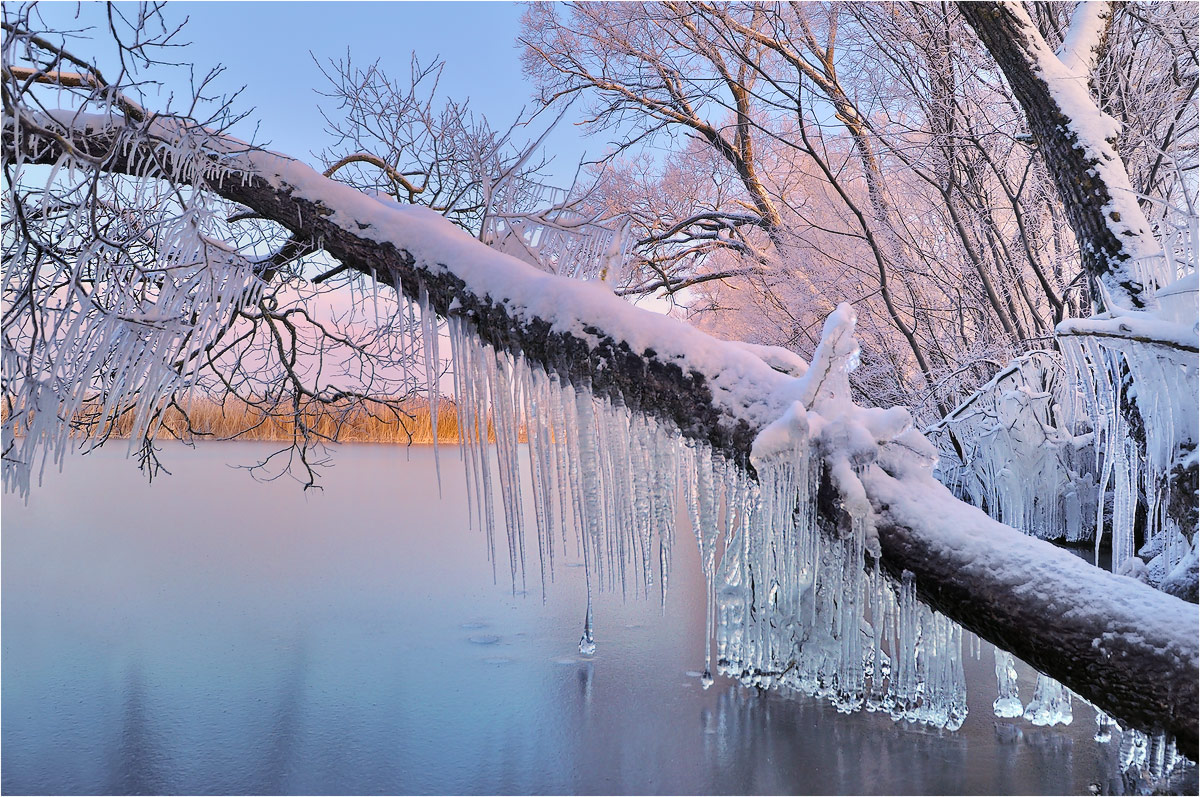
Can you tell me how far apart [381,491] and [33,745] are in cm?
884

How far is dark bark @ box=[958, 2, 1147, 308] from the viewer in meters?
3.58

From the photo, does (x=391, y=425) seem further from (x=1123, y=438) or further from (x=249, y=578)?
(x=1123, y=438)

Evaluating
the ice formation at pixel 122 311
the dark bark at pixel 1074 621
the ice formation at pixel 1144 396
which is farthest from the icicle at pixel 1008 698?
the ice formation at pixel 122 311

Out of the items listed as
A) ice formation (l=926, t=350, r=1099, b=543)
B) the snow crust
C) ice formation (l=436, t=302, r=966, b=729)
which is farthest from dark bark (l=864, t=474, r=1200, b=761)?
ice formation (l=926, t=350, r=1099, b=543)

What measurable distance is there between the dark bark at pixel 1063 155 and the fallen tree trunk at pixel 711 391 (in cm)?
147

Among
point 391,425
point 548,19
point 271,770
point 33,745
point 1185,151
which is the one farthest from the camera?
point 548,19

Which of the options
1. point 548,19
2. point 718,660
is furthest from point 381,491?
point 718,660

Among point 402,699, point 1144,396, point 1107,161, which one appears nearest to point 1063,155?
point 1107,161

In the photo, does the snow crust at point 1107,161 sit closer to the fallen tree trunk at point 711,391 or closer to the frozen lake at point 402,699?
the fallen tree trunk at point 711,391

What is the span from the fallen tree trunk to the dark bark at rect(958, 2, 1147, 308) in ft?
4.84

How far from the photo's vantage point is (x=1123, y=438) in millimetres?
3475

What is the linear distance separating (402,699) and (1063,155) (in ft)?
12.2

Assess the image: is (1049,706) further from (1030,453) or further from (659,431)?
(1030,453)

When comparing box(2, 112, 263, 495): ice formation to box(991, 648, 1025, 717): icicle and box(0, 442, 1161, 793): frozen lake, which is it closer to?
box(0, 442, 1161, 793): frozen lake
